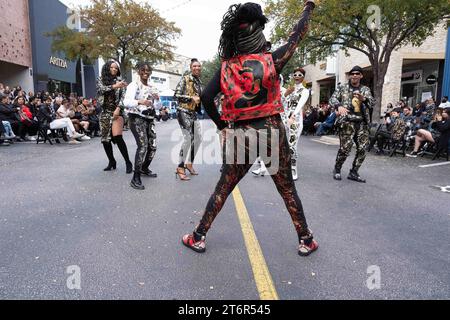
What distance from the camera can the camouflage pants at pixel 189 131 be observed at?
6270mm

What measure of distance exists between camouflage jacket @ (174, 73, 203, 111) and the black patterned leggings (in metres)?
3.22

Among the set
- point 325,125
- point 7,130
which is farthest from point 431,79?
point 7,130

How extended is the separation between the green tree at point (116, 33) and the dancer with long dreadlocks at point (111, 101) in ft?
65.7

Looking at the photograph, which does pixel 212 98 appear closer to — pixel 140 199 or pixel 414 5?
pixel 140 199

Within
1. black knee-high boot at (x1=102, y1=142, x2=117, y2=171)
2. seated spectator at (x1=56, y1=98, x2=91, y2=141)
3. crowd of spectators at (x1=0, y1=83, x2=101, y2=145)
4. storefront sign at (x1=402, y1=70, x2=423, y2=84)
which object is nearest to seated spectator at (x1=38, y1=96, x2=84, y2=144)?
crowd of spectators at (x1=0, y1=83, x2=101, y2=145)

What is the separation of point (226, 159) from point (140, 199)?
2.35 metres

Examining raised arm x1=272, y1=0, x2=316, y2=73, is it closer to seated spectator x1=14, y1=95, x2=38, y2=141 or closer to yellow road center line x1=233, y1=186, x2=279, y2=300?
yellow road center line x1=233, y1=186, x2=279, y2=300

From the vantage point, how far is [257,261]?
10.3 ft

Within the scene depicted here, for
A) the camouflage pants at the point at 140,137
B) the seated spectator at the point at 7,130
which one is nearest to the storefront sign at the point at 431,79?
the camouflage pants at the point at 140,137

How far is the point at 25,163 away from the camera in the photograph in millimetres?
8188

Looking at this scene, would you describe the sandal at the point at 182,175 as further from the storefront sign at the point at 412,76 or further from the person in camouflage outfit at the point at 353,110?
Answer: the storefront sign at the point at 412,76

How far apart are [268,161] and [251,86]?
0.66m

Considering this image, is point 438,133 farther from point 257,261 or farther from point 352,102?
point 257,261
